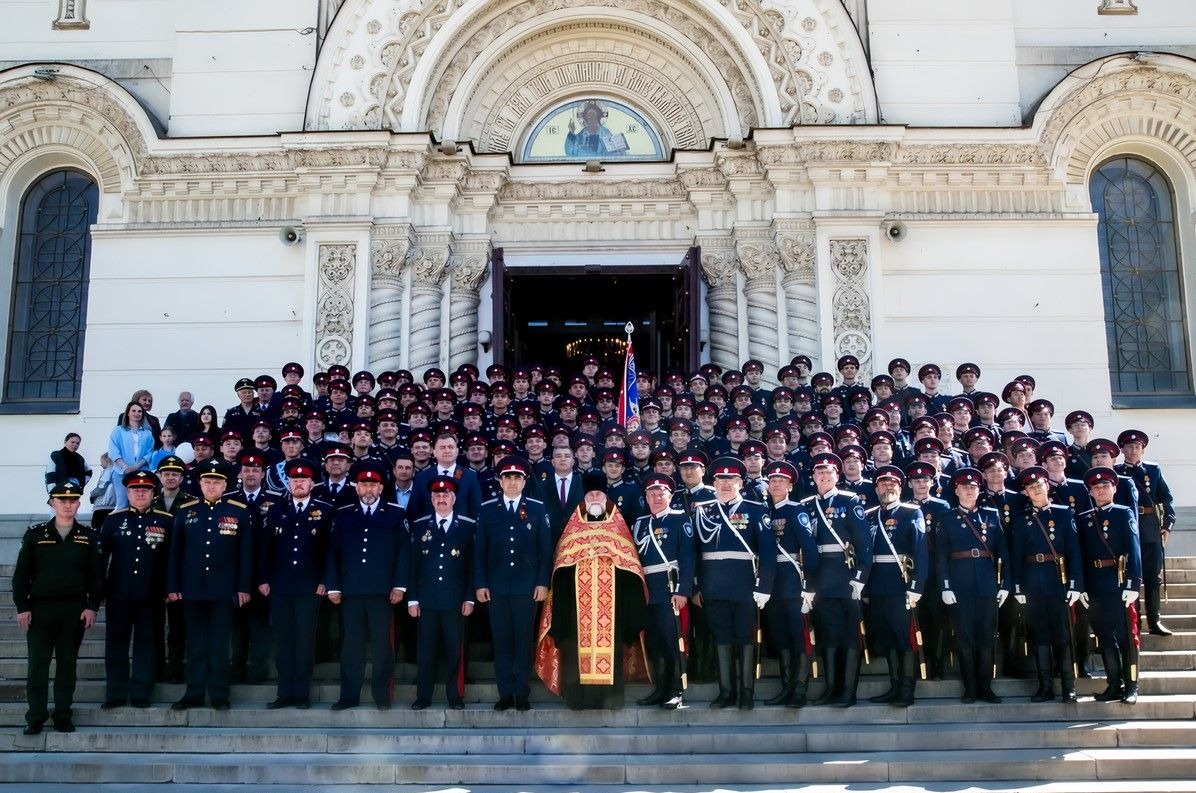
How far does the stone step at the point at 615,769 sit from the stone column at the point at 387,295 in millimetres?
6854

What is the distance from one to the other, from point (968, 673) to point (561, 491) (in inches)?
142

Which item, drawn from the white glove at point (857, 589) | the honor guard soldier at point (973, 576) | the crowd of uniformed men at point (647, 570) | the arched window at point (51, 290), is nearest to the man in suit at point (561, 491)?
the crowd of uniformed men at point (647, 570)

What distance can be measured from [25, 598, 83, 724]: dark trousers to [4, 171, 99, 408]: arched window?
271 inches

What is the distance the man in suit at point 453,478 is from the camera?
909 centimetres

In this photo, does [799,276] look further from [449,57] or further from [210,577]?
[210,577]

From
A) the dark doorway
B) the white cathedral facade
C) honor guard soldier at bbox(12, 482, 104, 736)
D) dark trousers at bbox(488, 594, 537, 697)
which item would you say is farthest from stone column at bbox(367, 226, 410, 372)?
dark trousers at bbox(488, 594, 537, 697)

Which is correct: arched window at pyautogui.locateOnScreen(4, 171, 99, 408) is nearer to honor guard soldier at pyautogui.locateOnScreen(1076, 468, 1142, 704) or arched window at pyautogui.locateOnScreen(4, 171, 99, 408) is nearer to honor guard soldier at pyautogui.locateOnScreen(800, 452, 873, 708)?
honor guard soldier at pyautogui.locateOnScreen(800, 452, 873, 708)

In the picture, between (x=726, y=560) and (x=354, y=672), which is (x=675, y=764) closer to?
(x=726, y=560)

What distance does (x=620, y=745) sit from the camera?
7.82m

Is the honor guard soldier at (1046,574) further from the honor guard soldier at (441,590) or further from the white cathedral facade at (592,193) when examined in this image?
the white cathedral facade at (592,193)

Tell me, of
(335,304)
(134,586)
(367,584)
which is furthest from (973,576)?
(335,304)

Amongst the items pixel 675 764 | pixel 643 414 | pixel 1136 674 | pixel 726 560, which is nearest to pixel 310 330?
pixel 643 414

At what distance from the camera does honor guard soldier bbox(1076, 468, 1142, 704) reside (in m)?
8.47

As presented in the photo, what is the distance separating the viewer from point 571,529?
28.9 feet
